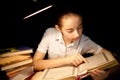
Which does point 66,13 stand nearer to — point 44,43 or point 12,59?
point 44,43

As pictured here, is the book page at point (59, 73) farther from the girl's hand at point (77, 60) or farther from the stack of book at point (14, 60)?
the stack of book at point (14, 60)

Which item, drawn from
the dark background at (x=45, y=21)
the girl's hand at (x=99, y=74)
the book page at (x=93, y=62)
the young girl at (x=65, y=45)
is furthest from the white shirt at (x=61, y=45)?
the girl's hand at (x=99, y=74)

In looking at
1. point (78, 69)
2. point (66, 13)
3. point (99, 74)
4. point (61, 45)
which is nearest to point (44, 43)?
point (61, 45)

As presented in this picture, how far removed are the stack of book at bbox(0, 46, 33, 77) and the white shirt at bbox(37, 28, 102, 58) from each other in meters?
0.24

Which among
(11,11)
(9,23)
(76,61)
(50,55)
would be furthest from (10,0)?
(76,61)

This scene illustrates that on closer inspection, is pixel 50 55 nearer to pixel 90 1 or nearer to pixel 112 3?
pixel 90 1

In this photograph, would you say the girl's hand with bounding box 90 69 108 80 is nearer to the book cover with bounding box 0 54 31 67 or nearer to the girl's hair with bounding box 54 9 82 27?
the girl's hair with bounding box 54 9 82 27

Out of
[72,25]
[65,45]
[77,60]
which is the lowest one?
[77,60]

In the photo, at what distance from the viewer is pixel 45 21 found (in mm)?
2205

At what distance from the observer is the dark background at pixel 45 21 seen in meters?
1.96

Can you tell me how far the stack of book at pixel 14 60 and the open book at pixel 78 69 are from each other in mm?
297

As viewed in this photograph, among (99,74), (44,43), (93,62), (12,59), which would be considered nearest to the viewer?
(99,74)

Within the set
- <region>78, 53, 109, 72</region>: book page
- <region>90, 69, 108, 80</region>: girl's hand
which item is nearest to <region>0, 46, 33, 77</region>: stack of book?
<region>78, 53, 109, 72</region>: book page

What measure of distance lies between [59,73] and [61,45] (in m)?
0.53
